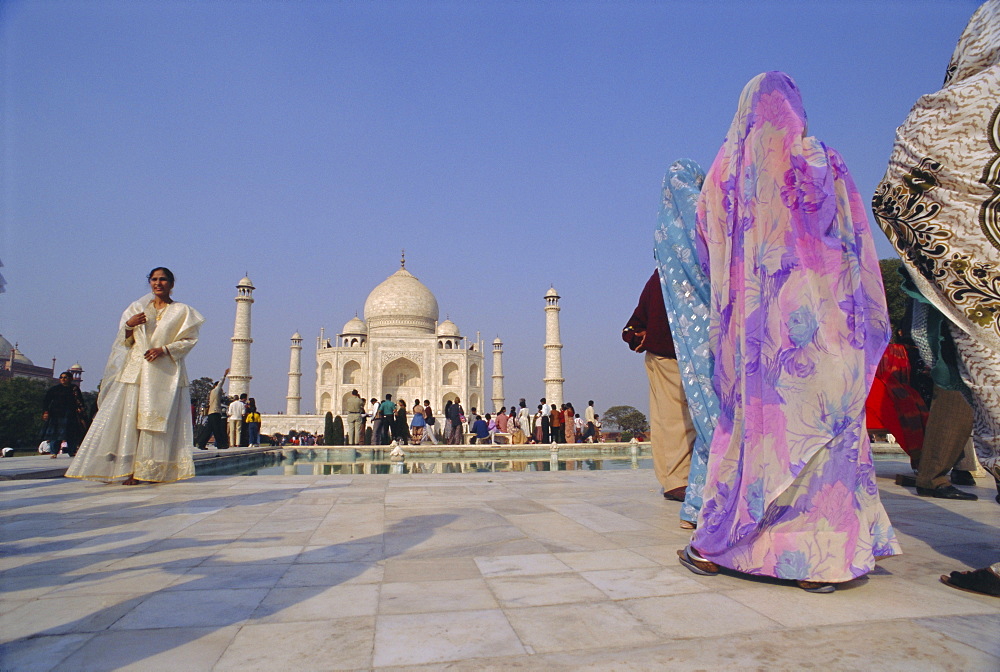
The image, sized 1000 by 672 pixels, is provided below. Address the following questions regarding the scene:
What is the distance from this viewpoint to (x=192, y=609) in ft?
5.10

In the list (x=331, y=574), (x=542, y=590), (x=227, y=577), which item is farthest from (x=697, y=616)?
(x=227, y=577)

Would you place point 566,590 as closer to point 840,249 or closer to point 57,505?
point 840,249

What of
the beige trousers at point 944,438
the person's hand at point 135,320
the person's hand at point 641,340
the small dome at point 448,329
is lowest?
the beige trousers at point 944,438

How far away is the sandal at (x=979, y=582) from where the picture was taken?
1.64 m

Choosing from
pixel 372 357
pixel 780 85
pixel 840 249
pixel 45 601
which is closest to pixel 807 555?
pixel 840 249

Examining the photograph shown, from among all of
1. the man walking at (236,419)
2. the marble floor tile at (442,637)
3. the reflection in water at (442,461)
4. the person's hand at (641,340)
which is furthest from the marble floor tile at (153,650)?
the man walking at (236,419)

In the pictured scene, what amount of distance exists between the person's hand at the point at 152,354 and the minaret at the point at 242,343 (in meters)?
22.3

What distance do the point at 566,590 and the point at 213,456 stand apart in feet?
21.2

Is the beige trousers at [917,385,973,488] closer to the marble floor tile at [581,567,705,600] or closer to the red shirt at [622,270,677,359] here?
the red shirt at [622,270,677,359]

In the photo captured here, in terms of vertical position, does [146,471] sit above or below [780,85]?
below

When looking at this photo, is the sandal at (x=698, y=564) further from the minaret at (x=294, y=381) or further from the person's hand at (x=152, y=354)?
the minaret at (x=294, y=381)

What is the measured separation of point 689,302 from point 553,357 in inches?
1046

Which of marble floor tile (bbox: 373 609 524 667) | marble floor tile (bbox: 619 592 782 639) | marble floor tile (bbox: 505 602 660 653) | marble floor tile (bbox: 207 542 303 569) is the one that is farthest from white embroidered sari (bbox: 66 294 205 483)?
marble floor tile (bbox: 619 592 782 639)

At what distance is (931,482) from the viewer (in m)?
3.82
